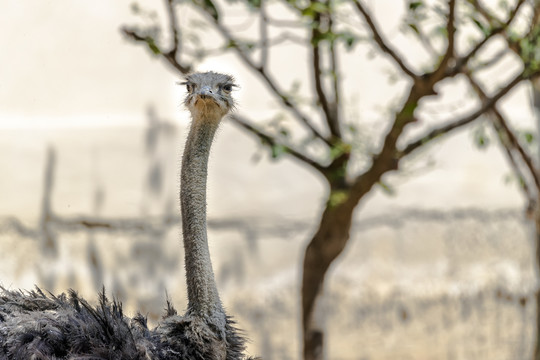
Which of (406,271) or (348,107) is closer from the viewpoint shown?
(348,107)

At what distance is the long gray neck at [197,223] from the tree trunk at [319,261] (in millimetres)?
1757

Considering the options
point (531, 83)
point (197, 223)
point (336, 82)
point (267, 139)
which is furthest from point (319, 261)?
point (197, 223)

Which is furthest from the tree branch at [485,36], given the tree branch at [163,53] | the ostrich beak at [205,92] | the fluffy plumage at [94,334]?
the fluffy plumage at [94,334]

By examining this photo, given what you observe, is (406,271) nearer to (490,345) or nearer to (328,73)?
(490,345)

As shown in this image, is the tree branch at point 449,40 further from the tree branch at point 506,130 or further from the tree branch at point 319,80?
the tree branch at point 506,130

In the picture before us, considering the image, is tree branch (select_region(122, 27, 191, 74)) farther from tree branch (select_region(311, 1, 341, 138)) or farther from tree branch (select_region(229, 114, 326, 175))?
tree branch (select_region(311, 1, 341, 138))

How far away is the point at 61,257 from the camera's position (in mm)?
6199

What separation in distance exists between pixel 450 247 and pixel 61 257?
275 centimetres

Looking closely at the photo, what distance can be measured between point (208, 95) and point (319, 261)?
2.14m

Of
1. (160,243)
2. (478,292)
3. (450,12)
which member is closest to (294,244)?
(160,243)

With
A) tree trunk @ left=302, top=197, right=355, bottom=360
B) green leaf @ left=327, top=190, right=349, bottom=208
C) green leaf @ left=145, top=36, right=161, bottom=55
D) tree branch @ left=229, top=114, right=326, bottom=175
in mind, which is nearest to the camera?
green leaf @ left=145, top=36, right=161, bottom=55

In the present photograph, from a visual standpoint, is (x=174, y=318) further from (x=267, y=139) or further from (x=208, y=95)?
(x=267, y=139)

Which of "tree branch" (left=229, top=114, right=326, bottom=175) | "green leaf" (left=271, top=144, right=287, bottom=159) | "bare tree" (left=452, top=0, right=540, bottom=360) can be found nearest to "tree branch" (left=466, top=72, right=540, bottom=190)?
"bare tree" (left=452, top=0, right=540, bottom=360)

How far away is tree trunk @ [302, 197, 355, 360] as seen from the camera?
4570 millimetres
